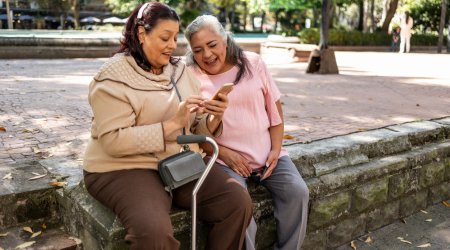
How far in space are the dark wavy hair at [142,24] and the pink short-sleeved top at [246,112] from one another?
2.00 feet

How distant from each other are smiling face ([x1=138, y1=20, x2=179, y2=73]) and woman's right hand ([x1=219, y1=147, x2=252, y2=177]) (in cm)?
76

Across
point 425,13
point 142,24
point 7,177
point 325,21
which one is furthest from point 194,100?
point 425,13

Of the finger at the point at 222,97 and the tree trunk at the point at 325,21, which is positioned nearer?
the finger at the point at 222,97

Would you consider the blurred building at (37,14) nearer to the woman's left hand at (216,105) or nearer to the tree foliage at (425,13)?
the tree foliage at (425,13)

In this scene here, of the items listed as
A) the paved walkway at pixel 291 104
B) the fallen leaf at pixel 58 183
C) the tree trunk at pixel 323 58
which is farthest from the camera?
the tree trunk at pixel 323 58

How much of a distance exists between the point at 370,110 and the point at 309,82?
3.14 m

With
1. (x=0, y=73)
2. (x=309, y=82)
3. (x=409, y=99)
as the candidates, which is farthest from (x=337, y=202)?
(x=0, y=73)

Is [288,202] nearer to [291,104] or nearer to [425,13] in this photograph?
[291,104]

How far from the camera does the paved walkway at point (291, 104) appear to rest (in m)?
4.22

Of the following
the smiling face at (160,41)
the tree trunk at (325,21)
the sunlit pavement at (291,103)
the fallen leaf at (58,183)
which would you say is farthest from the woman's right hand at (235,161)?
the tree trunk at (325,21)

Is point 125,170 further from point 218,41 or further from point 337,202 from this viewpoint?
point 337,202

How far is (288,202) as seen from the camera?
9.79 feet

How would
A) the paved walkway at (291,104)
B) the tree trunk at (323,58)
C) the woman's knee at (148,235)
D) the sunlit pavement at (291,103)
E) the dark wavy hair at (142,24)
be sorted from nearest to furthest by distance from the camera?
1. the woman's knee at (148,235)
2. the dark wavy hair at (142,24)
3. the paved walkway at (291,104)
4. the sunlit pavement at (291,103)
5. the tree trunk at (323,58)

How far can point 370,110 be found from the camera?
6199mm
